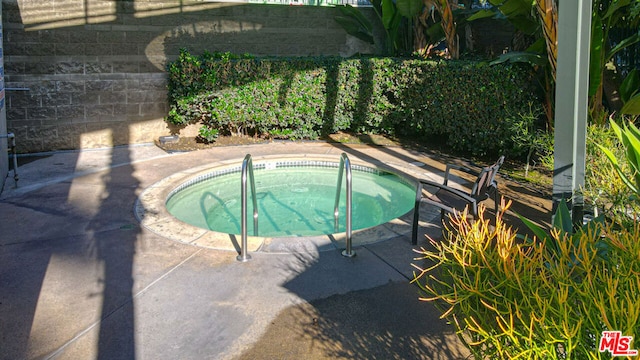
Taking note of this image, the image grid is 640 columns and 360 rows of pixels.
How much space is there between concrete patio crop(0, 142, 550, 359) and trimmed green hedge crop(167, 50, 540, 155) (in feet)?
11.5

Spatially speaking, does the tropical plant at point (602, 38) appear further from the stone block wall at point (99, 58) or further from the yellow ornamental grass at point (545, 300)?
the stone block wall at point (99, 58)

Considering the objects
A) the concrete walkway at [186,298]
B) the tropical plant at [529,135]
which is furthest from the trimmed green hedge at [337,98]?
the concrete walkway at [186,298]

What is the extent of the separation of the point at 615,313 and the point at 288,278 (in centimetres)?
297

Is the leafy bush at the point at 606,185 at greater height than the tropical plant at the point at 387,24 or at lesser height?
lesser

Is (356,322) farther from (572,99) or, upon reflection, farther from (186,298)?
(572,99)

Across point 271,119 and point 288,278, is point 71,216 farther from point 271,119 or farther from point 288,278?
A: point 271,119

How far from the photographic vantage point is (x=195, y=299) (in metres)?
4.33

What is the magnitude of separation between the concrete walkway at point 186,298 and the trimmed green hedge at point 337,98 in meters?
3.85

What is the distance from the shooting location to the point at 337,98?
10.8 metres

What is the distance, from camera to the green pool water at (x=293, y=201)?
281 inches

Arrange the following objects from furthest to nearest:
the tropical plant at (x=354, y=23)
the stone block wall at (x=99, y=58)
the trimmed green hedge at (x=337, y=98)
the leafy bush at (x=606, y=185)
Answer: the tropical plant at (x=354, y=23), the stone block wall at (x=99, y=58), the trimmed green hedge at (x=337, y=98), the leafy bush at (x=606, y=185)

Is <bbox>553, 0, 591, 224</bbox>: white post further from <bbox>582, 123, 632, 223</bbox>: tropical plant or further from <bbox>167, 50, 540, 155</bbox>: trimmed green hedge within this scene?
<bbox>167, 50, 540, 155</bbox>: trimmed green hedge

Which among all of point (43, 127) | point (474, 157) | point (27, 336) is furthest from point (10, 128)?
point (474, 157)

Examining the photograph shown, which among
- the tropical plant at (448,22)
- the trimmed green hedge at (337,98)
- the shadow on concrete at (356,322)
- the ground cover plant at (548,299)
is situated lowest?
the shadow on concrete at (356,322)
